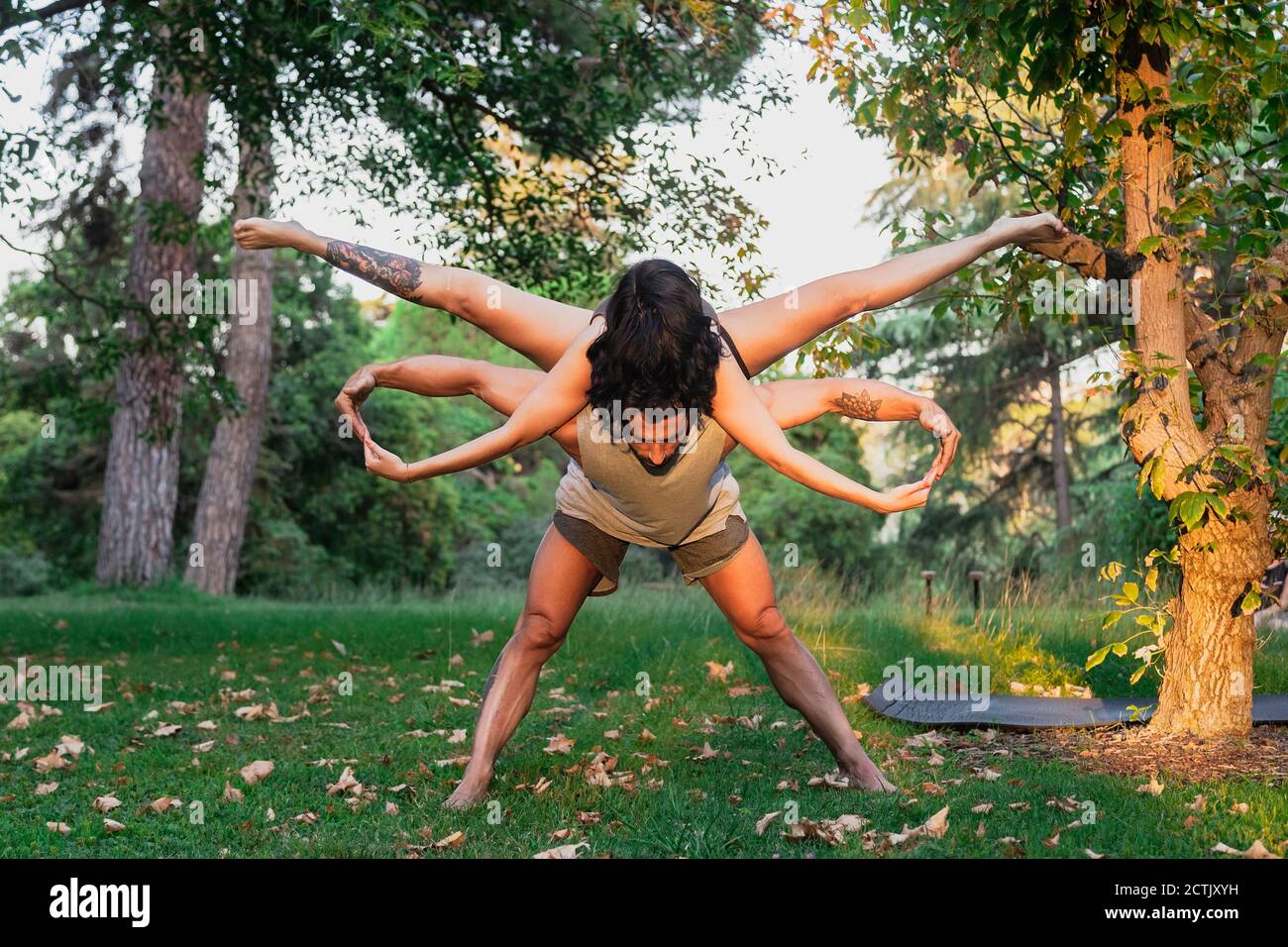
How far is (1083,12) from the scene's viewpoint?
482 centimetres

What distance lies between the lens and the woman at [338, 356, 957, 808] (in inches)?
173

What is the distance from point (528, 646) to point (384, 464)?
3.55 feet

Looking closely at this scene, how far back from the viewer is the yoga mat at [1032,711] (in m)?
5.94

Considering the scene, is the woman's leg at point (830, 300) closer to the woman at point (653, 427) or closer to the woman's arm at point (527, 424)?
the woman at point (653, 427)

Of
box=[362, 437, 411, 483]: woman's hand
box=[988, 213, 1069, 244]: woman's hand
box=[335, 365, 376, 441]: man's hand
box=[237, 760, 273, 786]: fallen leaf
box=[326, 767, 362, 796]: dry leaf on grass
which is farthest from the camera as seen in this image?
box=[237, 760, 273, 786]: fallen leaf

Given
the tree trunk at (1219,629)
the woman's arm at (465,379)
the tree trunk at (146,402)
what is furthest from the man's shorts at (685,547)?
the tree trunk at (146,402)

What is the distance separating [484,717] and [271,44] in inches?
245

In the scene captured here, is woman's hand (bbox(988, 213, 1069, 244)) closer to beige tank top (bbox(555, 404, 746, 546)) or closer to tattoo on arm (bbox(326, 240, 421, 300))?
beige tank top (bbox(555, 404, 746, 546))

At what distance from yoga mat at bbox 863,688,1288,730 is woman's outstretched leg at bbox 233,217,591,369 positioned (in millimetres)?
3063

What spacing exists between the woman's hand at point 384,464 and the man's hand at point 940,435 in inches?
71.0

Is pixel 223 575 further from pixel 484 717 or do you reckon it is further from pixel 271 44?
pixel 484 717

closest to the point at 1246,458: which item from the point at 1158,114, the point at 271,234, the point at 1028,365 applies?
the point at 1158,114

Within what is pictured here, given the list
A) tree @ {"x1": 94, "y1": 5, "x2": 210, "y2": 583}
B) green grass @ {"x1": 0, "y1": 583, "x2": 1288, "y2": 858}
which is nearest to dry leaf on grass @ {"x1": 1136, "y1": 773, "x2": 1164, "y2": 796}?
green grass @ {"x1": 0, "y1": 583, "x2": 1288, "y2": 858}

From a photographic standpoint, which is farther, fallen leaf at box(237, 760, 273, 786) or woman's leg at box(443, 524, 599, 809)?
fallen leaf at box(237, 760, 273, 786)
